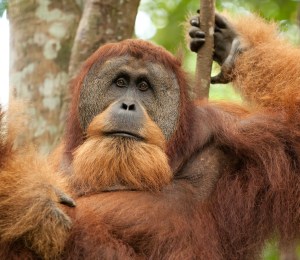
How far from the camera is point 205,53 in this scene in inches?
194

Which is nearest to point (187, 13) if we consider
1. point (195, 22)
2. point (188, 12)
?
point (188, 12)

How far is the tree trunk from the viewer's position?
18.8 feet

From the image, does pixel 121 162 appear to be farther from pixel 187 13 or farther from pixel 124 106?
pixel 187 13

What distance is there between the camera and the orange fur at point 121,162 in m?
4.36

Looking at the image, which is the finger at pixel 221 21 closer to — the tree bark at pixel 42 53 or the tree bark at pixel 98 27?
the tree bark at pixel 98 27

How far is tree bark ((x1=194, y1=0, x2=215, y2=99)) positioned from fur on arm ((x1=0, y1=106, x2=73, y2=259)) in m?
1.37

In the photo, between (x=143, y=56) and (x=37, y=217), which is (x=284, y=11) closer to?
(x=143, y=56)

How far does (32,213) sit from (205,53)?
1833mm

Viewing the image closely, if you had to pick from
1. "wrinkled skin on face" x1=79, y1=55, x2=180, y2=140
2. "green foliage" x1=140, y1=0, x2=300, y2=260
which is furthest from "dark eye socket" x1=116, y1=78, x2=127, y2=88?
"green foliage" x1=140, y1=0, x2=300, y2=260

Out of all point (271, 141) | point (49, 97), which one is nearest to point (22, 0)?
point (49, 97)

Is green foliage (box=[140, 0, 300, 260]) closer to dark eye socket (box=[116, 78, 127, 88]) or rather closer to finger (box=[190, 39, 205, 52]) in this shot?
finger (box=[190, 39, 205, 52])

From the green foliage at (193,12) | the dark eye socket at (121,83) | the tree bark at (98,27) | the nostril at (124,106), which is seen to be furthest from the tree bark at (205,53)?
the green foliage at (193,12)

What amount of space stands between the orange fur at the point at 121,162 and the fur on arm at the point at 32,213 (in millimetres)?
513

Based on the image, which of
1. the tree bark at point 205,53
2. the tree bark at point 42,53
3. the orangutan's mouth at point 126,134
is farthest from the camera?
the tree bark at point 42,53
